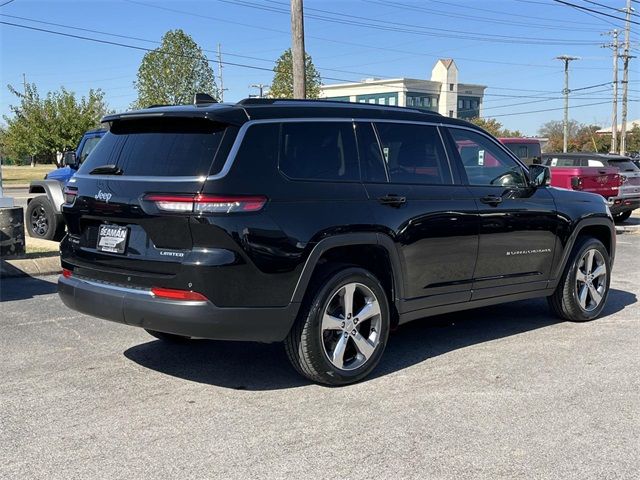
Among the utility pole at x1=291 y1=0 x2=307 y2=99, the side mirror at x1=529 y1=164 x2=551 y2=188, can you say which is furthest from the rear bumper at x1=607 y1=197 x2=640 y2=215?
the side mirror at x1=529 y1=164 x2=551 y2=188

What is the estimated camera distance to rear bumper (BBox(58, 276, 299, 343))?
4.23m

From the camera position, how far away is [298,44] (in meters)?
15.1

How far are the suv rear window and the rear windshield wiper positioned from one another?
2 cm

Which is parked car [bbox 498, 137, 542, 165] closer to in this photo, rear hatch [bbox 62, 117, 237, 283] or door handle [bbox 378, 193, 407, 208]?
door handle [bbox 378, 193, 407, 208]

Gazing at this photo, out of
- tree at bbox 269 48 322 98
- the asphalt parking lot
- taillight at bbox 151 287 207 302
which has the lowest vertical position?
the asphalt parking lot

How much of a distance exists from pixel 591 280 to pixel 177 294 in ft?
14.7

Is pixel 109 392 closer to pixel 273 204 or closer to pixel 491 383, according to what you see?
pixel 273 204

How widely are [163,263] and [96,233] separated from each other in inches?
28.8

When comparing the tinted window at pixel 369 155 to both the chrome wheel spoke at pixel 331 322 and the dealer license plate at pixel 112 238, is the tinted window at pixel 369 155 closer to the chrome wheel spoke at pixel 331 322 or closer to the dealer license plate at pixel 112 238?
the chrome wheel spoke at pixel 331 322

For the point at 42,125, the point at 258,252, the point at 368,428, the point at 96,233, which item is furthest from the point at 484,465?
the point at 42,125

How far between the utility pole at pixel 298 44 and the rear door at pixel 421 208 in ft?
32.2

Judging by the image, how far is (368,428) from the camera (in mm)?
4051

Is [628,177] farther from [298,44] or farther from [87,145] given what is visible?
[87,145]

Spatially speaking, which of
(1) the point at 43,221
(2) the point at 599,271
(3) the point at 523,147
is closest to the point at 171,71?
(3) the point at 523,147
